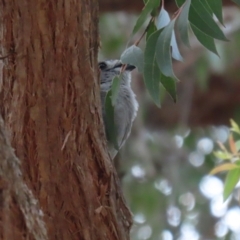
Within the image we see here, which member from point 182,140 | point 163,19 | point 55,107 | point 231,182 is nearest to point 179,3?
point 163,19

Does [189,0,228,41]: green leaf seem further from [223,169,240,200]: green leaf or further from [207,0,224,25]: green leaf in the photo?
[223,169,240,200]: green leaf

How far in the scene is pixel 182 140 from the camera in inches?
229

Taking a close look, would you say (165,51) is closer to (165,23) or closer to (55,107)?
(165,23)

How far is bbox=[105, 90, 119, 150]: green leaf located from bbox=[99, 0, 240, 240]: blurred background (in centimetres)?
249

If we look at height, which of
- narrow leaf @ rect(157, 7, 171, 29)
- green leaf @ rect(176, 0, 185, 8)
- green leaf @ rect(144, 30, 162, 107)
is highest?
green leaf @ rect(176, 0, 185, 8)

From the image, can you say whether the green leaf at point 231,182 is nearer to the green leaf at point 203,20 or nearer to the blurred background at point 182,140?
the green leaf at point 203,20

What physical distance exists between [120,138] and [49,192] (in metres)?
0.54

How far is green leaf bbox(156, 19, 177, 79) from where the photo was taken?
5.31ft

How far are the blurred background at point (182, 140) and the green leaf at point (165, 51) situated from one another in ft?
9.06

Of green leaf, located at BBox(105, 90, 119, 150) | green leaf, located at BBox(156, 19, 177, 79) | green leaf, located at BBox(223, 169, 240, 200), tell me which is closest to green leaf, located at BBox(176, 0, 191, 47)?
green leaf, located at BBox(156, 19, 177, 79)

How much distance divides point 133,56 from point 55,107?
262 mm

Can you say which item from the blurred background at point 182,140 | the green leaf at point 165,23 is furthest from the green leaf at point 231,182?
the blurred background at point 182,140

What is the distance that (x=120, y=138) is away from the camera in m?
2.07

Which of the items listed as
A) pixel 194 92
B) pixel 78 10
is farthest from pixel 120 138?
pixel 194 92
